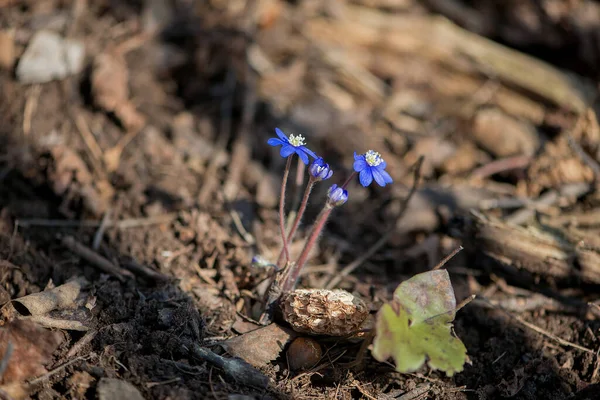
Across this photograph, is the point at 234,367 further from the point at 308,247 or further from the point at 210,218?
the point at 210,218

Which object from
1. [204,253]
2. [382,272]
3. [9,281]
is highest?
[9,281]

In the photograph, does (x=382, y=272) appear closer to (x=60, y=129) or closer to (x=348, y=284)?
(x=348, y=284)

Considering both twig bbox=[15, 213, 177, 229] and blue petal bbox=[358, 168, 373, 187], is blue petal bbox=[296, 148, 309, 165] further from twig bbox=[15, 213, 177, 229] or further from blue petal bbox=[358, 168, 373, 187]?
twig bbox=[15, 213, 177, 229]

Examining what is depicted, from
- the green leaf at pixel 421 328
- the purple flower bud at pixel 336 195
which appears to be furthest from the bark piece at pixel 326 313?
the purple flower bud at pixel 336 195

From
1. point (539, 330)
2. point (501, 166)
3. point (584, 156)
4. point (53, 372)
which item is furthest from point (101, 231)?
point (584, 156)

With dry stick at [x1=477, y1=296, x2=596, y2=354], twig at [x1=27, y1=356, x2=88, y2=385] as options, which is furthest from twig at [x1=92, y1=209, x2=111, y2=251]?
dry stick at [x1=477, y1=296, x2=596, y2=354]

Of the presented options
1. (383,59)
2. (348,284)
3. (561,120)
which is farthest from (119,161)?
(561,120)
